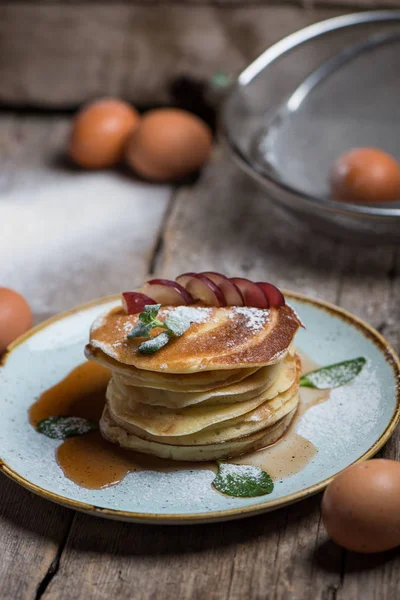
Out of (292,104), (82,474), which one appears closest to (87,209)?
(292,104)

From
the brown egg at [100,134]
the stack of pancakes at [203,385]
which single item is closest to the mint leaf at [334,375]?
the stack of pancakes at [203,385]

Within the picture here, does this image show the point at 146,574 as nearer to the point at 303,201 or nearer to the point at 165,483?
the point at 165,483

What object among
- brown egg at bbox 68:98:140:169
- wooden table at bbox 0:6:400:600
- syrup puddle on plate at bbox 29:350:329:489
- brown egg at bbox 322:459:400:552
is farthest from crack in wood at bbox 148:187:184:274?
brown egg at bbox 322:459:400:552

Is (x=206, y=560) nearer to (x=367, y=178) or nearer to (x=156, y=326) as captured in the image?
(x=156, y=326)

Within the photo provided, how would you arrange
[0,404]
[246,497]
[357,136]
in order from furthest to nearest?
[357,136] < [0,404] < [246,497]

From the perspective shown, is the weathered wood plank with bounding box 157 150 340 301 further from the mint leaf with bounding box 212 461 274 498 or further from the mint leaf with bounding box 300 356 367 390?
the mint leaf with bounding box 212 461 274 498

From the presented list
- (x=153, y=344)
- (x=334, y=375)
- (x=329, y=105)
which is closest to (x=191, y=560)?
(x=153, y=344)
